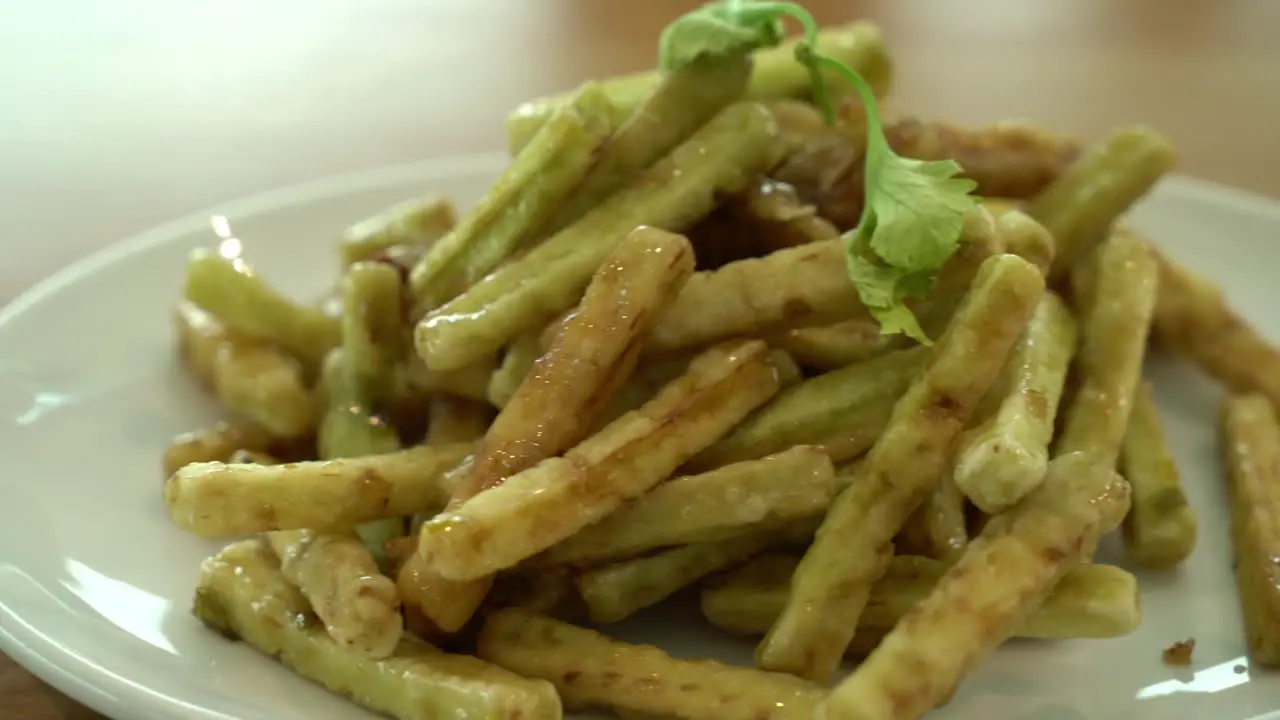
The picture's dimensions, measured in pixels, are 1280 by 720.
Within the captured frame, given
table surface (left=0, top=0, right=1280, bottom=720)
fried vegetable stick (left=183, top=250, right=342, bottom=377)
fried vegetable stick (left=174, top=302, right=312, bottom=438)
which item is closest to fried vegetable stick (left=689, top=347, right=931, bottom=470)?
fried vegetable stick (left=174, top=302, right=312, bottom=438)

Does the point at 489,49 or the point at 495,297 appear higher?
the point at 495,297

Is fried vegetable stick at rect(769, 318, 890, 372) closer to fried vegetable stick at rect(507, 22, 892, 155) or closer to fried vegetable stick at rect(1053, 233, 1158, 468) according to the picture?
fried vegetable stick at rect(1053, 233, 1158, 468)

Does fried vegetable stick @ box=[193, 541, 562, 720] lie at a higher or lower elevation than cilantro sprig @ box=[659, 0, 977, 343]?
lower

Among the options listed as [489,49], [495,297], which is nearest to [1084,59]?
[489,49]

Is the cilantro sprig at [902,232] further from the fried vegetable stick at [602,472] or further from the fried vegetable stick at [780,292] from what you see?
the fried vegetable stick at [602,472]

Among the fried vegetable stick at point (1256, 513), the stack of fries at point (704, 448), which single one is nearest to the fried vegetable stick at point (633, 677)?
the stack of fries at point (704, 448)

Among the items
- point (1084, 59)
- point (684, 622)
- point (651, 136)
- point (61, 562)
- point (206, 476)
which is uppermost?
point (651, 136)

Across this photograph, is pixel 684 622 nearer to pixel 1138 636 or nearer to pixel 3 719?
pixel 1138 636
